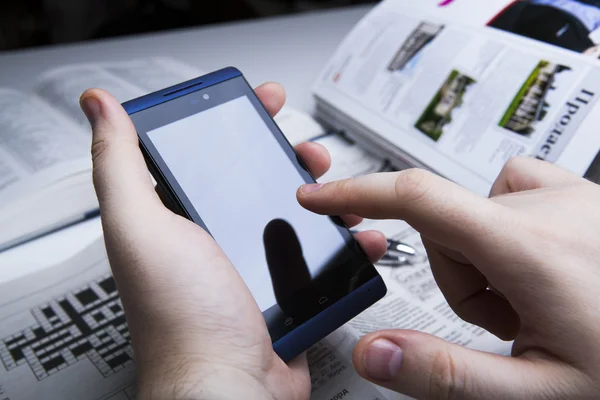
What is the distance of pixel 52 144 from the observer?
575mm

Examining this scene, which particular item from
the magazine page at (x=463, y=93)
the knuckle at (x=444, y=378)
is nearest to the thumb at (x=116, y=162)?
the knuckle at (x=444, y=378)

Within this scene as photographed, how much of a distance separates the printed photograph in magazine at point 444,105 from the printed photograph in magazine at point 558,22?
0.09 metres

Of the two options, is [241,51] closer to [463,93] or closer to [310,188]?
Result: [463,93]

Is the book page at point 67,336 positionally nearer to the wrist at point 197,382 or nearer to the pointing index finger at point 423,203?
the wrist at point 197,382

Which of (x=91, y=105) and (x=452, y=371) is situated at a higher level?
(x=91, y=105)

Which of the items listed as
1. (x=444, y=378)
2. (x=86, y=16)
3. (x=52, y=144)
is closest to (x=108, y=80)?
(x=52, y=144)

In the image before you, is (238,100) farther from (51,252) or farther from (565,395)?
(565,395)

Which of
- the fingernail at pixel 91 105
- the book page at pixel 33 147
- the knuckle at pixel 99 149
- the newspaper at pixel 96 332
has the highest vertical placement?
the fingernail at pixel 91 105

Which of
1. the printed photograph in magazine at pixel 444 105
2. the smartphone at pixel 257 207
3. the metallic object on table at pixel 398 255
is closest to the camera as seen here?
the smartphone at pixel 257 207

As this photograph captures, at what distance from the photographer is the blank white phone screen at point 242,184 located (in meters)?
0.40

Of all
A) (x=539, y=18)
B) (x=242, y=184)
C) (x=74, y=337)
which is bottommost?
(x=74, y=337)

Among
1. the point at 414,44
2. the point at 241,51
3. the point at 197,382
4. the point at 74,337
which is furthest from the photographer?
the point at 241,51

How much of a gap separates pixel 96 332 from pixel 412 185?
29cm

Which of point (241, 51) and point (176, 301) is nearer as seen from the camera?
point (176, 301)
